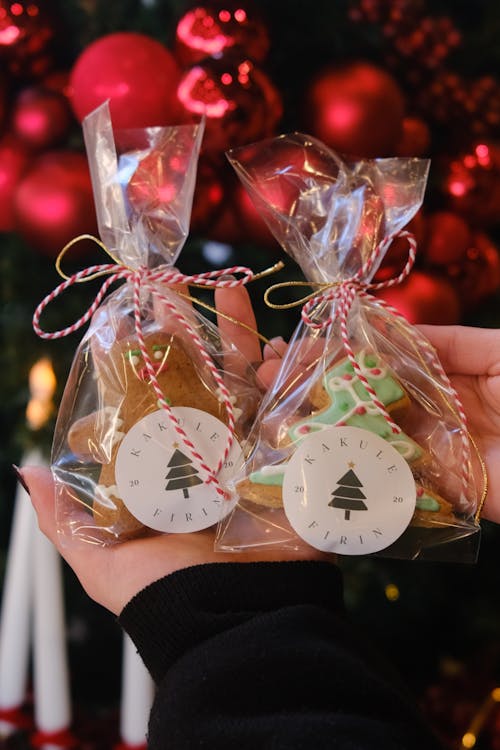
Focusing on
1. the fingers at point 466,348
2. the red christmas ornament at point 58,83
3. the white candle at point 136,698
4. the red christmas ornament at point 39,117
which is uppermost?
the red christmas ornament at point 58,83

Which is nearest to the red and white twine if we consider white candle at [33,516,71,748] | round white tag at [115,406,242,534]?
round white tag at [115,406,242,534]

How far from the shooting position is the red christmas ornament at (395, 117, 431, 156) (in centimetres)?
134

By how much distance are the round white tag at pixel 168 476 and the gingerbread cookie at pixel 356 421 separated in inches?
1.9

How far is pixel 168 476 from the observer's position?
0.95 m

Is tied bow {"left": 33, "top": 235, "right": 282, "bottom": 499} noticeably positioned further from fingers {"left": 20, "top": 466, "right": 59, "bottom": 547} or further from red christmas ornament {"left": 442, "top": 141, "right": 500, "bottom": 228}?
red christmas ornament {"left": 442, "top": 141, "right": 500, "bottom": 228}

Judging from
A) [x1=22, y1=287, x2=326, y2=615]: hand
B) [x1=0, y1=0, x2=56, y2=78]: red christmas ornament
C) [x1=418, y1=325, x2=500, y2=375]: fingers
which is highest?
[x1=0, y1=0, x2=56, y2=78]: red christmas ornament

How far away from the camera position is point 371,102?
→ 1236 millimetres

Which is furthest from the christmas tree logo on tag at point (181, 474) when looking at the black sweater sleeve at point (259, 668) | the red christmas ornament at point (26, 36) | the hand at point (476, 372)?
the red christmas ornament at point (26, 36)

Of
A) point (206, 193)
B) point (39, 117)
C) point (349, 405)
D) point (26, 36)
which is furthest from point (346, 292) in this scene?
point (26, 36)

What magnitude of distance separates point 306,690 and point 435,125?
112 centimetres

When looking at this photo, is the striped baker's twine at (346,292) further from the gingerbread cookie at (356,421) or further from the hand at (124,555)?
the hand at (124,555)

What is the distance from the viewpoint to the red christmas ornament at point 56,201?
47.4 inches

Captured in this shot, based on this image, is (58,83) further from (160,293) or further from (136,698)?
(136,698)

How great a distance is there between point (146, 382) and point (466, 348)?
0.46 metres
